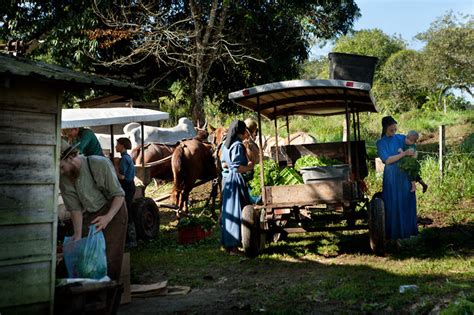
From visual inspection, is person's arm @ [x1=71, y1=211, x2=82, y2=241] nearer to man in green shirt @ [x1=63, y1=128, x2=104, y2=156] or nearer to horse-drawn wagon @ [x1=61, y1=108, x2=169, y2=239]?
man in green shirt @ [x1=63, y1=128, x2=104, y2=156]

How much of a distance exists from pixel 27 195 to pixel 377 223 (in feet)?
17.2

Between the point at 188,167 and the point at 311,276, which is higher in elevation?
the point at 188,167

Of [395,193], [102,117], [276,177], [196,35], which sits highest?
[196,35]

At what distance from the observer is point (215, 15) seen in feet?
67.5

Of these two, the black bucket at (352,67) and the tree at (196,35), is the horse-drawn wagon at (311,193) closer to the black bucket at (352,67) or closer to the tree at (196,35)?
the black bucket at (352,67)

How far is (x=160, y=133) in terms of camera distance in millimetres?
20422

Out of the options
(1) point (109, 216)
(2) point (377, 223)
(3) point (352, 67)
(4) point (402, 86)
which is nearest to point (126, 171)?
(2) point (377, 223)

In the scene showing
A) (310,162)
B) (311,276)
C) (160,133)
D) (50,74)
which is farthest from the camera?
(160,133)

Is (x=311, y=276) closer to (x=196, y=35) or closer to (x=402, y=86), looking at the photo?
(x=196, y=35)

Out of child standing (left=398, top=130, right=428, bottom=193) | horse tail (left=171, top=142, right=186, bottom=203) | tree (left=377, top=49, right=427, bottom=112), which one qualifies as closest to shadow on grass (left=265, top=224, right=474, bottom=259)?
child standing (left=398, top=130, right=428, bottom=193)

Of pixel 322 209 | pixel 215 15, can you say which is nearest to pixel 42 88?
pixel 322 209

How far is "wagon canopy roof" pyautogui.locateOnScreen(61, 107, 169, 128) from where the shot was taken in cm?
1196

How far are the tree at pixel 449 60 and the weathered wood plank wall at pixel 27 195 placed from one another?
37.8 metres

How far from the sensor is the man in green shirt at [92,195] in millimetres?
5836
